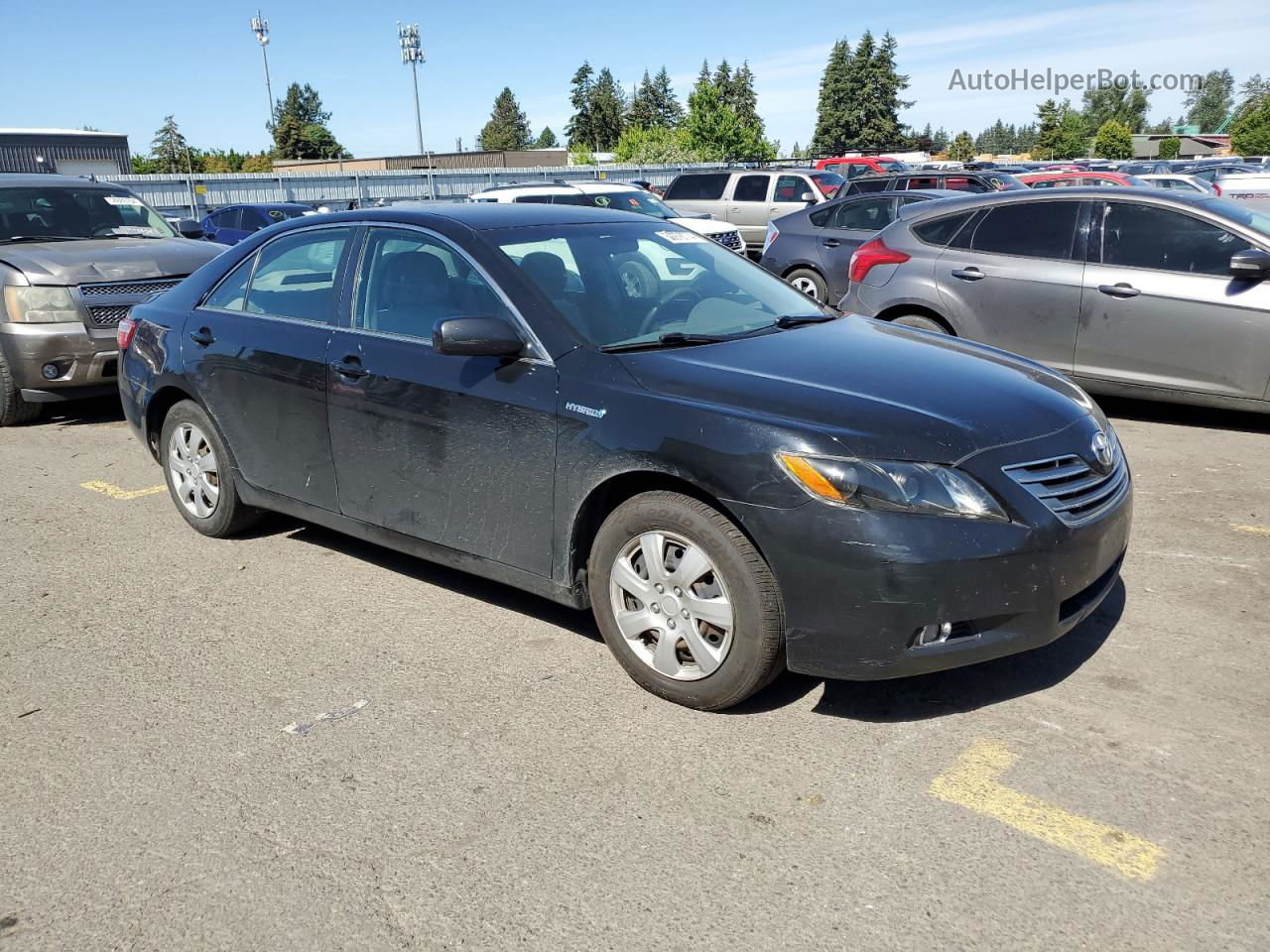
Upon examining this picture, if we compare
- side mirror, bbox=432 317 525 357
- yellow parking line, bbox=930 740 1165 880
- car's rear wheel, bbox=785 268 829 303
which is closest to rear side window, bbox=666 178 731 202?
car's rear wheel, bbox=785 268 829 303

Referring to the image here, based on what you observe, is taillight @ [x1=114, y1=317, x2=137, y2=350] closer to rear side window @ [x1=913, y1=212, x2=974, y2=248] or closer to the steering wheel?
the steering wheel

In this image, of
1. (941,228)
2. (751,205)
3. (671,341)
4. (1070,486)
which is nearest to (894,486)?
(1070,486)

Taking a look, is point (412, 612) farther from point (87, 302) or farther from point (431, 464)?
point (87, 302)

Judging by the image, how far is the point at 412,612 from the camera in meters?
4.60

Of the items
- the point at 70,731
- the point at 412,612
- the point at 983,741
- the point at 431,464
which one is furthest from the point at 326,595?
the point at 983,741

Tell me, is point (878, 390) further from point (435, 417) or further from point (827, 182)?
point (827, 182)

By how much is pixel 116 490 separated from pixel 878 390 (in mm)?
5060

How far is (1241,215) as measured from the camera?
727cm

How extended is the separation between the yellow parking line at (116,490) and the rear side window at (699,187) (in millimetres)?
16055

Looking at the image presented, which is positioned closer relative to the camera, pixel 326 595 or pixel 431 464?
pixel 431 464

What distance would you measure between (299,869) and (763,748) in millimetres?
1424

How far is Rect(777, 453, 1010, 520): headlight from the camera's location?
323 centimetres

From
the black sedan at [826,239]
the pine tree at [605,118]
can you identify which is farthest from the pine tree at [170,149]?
the black sedan at [826,239]

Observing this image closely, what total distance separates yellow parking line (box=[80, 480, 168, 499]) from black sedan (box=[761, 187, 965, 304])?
7479 mm
